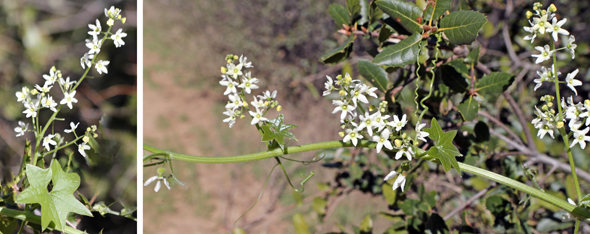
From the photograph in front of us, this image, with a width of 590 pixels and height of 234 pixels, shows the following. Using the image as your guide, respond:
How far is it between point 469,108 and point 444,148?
0.25m

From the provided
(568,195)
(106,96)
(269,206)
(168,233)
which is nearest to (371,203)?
(269,206)

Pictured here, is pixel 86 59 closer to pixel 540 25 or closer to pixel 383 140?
pixel 383 140

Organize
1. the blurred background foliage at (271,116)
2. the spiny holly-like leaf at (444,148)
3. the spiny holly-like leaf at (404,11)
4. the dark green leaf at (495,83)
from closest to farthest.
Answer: the spiny holly-like leaf at (444,148), the spiny holly-like leaf at (404,11), the dark green leaf at (495,83), the blurred background foliage at (271,116)

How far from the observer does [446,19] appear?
595mm

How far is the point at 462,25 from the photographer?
57 centimetres

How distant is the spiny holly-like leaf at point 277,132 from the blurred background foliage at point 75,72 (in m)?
0.72

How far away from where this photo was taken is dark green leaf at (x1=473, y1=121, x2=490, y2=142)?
832mm

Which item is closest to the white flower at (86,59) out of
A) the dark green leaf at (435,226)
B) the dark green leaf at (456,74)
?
the dark green leaf at (456,74)

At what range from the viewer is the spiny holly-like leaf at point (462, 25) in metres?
0.55

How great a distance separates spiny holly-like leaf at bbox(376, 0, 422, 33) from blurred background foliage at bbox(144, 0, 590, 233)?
512 mm

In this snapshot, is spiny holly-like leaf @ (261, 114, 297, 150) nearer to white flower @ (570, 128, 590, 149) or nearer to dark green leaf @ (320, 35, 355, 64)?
dark green leaf @ (320, 35, 355, 64)

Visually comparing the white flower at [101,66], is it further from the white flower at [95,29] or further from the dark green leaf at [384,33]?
the dark green leaf at [384,33]

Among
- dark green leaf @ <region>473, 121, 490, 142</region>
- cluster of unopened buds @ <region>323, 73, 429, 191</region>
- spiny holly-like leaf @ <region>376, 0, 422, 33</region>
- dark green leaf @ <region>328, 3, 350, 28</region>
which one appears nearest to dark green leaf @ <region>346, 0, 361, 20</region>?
dark green leaf @ <region>328, 3, 350, 28</region>

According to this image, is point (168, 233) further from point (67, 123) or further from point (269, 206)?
point (67, 123)
